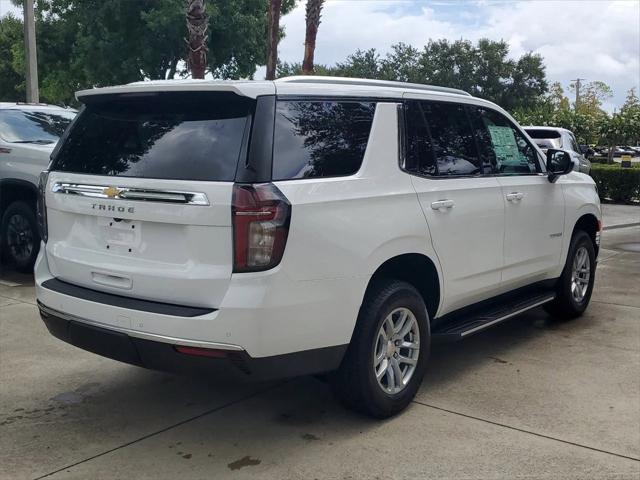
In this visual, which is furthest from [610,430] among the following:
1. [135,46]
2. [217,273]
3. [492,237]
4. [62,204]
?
[135,46]

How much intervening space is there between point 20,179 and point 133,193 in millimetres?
5018

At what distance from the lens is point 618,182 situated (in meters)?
20.5

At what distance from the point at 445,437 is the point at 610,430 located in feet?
3.37

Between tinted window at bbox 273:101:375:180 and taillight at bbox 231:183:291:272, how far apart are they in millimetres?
173

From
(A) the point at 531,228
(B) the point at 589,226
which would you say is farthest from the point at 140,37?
(A) the point at 531,228

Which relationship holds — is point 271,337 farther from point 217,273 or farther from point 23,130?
point 23,130

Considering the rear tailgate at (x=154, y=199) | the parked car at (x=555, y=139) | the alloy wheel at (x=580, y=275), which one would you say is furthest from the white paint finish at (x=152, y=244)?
the parked car at (x=555, y=139)

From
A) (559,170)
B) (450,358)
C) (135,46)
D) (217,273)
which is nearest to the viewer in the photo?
(217,273)

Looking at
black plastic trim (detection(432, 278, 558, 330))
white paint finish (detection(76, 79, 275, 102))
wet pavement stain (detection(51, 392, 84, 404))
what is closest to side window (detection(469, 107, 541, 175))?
black plastic trim (detection(432, 278, 558, 330))

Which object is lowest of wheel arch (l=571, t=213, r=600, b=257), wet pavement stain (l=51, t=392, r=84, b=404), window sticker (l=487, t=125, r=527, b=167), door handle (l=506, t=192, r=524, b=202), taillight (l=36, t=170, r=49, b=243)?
wet pavement stain (l=51, t=392, r=84, b=404)

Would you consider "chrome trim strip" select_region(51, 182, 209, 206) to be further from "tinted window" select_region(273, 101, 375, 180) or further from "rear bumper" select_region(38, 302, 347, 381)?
"rear bumper" select_region(38, 302, 347, 381)

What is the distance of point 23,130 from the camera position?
8.55 meters

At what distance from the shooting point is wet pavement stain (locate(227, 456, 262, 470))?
12.0ft

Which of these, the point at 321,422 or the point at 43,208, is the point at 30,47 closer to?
the point at 43,208
